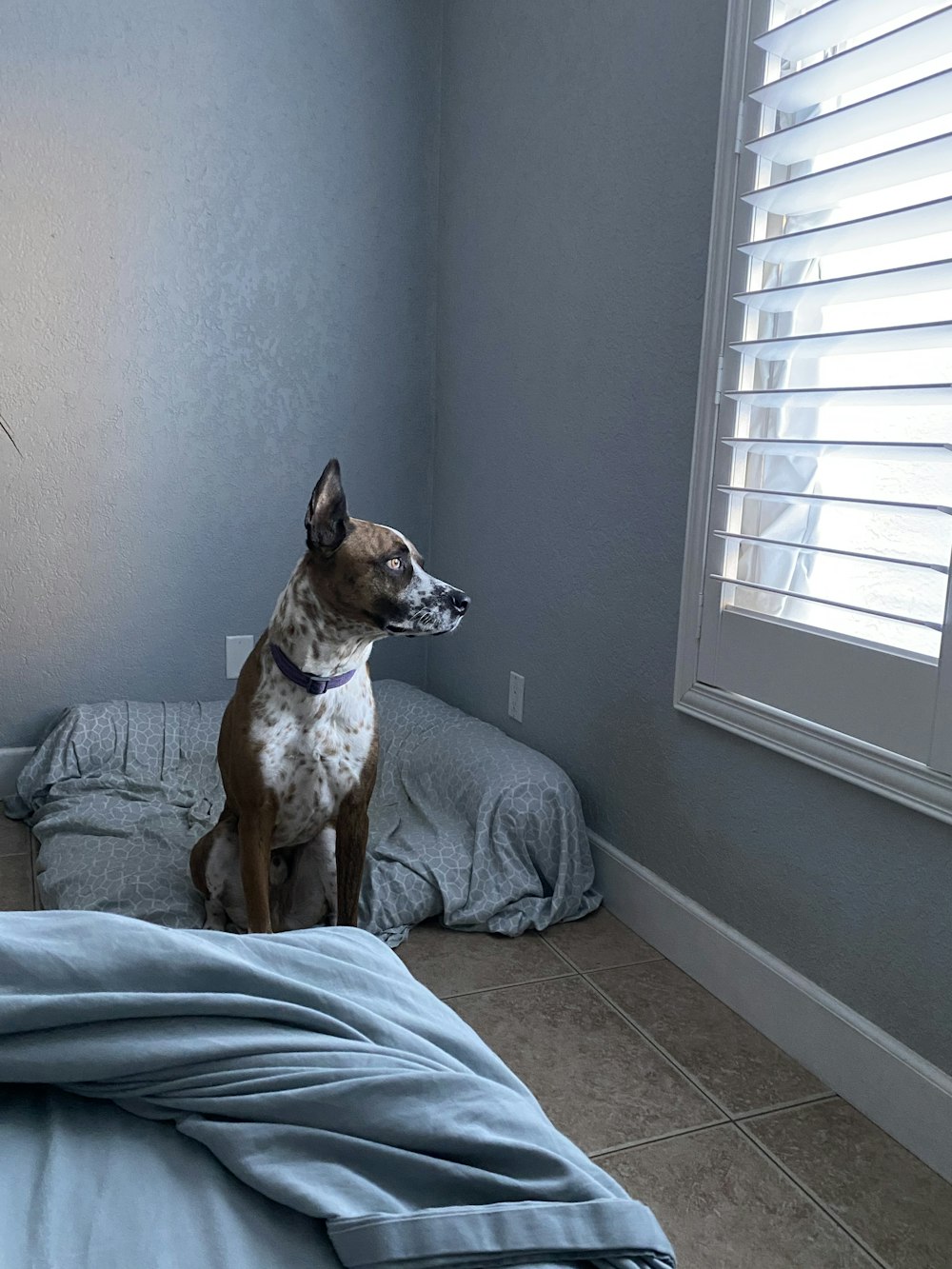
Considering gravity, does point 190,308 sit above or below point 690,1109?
above

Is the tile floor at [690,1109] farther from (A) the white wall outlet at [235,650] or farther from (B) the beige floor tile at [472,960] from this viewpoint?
(A) the white wall outlet at [235,650]

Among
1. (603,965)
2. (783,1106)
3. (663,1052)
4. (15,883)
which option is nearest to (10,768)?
(15,883)

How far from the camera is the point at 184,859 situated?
2.57 m

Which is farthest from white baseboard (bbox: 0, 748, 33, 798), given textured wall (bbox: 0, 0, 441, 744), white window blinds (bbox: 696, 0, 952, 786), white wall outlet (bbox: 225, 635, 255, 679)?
white window blinds (bbox: 696, 0, 952, 786)

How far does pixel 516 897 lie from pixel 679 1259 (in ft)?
3.45

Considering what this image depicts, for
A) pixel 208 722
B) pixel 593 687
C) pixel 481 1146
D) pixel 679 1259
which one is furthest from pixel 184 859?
pixel 481 1146

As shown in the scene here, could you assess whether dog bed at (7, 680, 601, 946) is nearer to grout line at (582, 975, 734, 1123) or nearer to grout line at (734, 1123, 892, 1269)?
grout line at (582, 975, 734, 1123)

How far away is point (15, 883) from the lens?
2611 millimetres

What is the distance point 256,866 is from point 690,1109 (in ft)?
3.07

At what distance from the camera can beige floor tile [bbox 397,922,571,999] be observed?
2.23m

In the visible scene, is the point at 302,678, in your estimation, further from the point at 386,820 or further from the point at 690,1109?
the point at 690,1109

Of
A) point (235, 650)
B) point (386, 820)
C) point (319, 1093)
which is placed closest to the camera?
point (319, 1093)

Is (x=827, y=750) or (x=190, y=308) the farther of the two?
(x=190, y=308)

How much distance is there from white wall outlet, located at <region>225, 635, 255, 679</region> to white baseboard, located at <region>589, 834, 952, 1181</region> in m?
1.42
